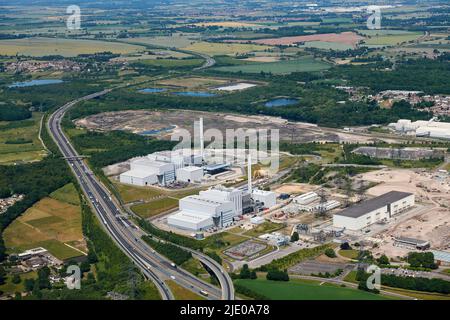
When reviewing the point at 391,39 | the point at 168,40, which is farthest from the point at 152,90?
the point at 391,39

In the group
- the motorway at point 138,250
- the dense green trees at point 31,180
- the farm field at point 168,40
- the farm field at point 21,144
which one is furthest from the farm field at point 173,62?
the dense green trees at point 31,180

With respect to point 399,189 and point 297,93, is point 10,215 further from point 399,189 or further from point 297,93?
point 297,93

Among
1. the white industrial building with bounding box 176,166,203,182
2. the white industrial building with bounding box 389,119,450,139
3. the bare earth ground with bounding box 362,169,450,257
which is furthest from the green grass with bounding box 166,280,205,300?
the white industrial building with bounding box 389,119,450,139

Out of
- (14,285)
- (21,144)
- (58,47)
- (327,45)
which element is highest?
(327,45)

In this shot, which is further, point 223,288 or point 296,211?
point 296,211

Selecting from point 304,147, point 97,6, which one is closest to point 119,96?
point 304,147

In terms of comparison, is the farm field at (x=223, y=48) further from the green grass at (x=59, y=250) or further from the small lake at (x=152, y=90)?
the green grass at (x=59, y=250)

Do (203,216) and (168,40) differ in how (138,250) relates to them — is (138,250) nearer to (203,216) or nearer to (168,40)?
(203,216)
